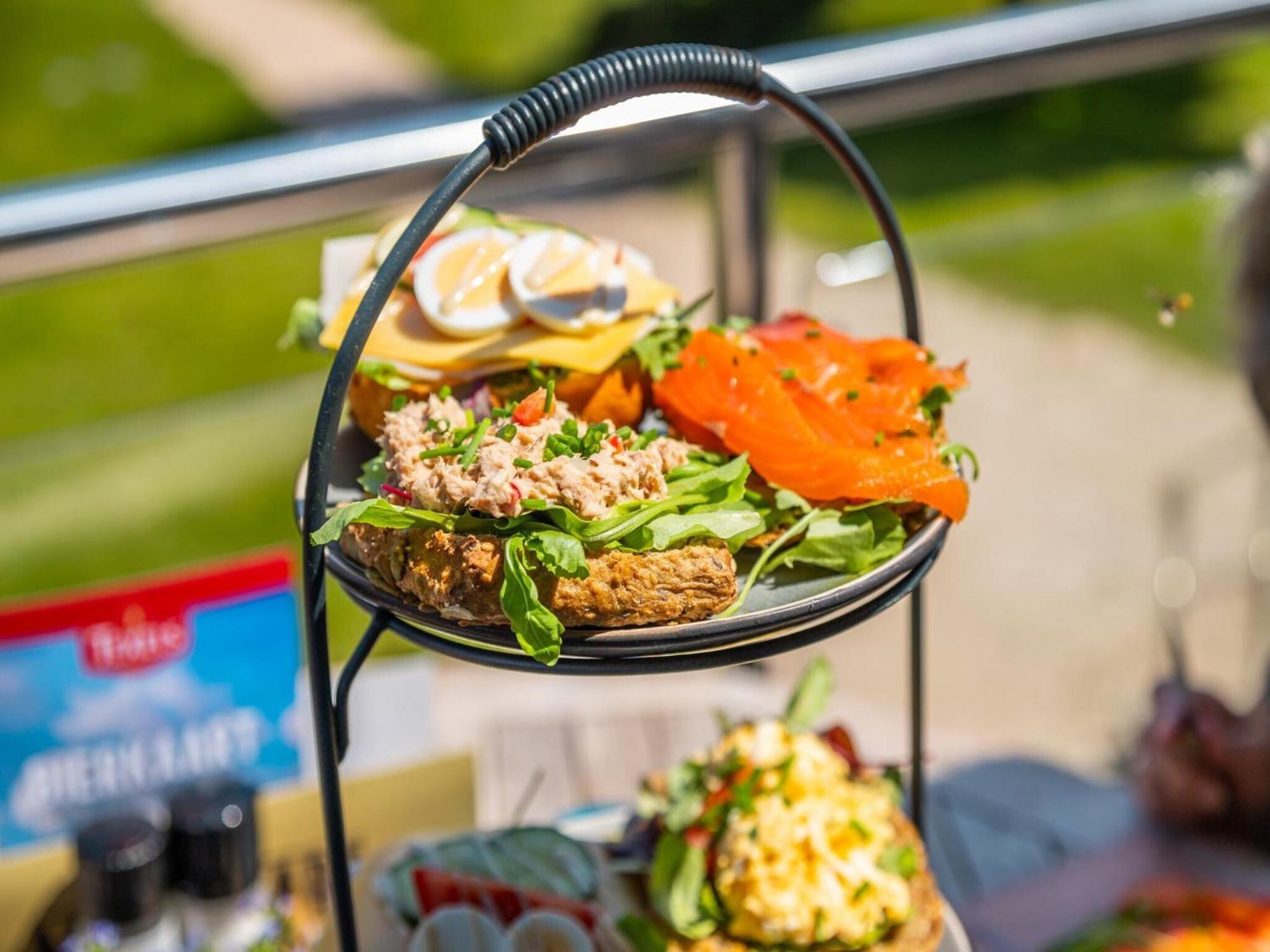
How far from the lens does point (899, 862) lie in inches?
49.6

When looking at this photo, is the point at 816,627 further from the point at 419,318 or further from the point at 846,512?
the point at 419,318

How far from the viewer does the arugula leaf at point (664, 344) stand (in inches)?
47.4

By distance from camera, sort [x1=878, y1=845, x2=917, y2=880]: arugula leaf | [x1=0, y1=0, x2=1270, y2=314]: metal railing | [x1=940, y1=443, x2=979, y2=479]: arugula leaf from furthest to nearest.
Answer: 1. [x1=0, y1=0, x2=1270, y2=314]: metal railing
2. [x1=878, y1=845, x2=917, y2=880]: arugula leaf
3. [x1=940, y1=443, x2=979, y2=479]: arugula leaf

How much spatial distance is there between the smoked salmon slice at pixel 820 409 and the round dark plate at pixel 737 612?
6 cm

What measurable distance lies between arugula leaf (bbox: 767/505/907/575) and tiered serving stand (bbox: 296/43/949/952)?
0.8 inches

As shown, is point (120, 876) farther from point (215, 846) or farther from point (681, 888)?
point (681, 888)

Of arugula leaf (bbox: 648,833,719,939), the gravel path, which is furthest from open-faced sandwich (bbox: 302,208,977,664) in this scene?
the gravel path

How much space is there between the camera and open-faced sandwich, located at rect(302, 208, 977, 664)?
963 mm

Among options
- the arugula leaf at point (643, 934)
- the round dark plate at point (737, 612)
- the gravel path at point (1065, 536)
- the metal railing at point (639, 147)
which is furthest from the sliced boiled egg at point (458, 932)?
the gravel path at point (1065, 536)

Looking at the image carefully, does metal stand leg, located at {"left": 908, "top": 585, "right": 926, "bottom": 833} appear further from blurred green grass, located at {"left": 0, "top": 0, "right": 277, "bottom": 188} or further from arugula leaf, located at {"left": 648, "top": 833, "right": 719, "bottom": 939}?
blurred green grass, located at {"left": 0, "top": 0, "right": 277, "bottom": 188}

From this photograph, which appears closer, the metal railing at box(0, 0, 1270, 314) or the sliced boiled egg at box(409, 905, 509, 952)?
the sliced boiled egg at box(409, 905, 509, 952)

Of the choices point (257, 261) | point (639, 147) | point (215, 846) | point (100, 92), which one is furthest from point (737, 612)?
point (100, 92)

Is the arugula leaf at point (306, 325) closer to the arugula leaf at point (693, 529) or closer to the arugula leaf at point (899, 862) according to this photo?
the arugula leaf at point (693, 529)

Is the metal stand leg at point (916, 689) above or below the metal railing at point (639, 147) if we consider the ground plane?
below
